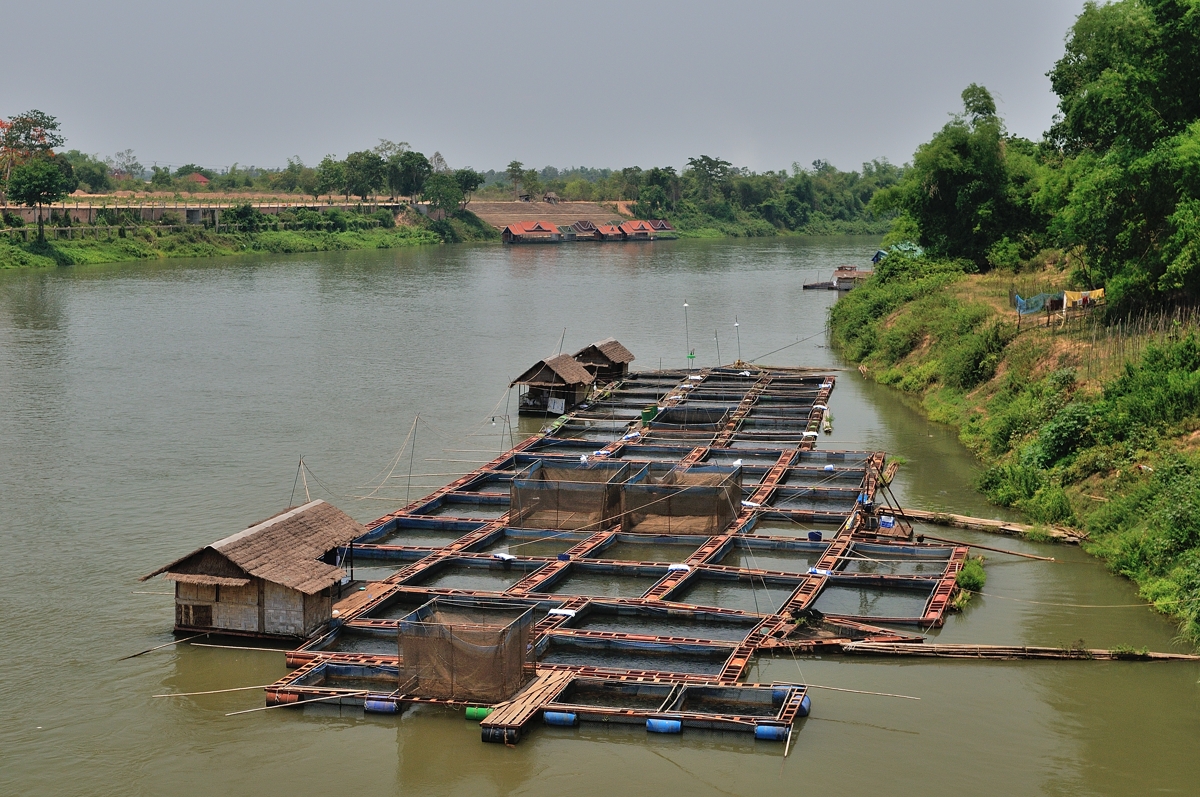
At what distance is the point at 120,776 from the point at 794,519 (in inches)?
501

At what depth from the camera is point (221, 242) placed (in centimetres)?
8581

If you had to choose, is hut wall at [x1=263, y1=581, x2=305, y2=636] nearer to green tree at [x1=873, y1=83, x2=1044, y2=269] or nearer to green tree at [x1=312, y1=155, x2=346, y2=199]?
green tree at [x1=873, y1=83, x2=1044, y2=269]

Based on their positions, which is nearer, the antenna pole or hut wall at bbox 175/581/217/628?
hut wall at bbox 175/581/217/628

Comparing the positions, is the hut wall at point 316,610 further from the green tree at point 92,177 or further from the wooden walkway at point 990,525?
the green tree at point 92,177

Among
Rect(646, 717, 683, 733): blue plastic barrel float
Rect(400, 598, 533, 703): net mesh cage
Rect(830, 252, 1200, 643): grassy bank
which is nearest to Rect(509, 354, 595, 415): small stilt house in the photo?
Rect(830, 252, 1200, 643): grassy bank

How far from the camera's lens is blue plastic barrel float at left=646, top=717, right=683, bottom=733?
555 inches

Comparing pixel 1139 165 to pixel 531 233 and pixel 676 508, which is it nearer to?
pixel 676 508

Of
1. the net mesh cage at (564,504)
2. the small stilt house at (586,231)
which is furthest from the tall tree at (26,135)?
the net mesh cage at (564,504)

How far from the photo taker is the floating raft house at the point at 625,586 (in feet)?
48.6

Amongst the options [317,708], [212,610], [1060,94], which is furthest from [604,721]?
[1060,94]

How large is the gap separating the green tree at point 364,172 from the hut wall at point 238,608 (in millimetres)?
95298

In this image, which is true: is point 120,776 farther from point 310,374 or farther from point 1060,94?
point 1060,94

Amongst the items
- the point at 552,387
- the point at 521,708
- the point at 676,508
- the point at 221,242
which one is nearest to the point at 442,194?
the point at 221,242

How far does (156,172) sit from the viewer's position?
130m
